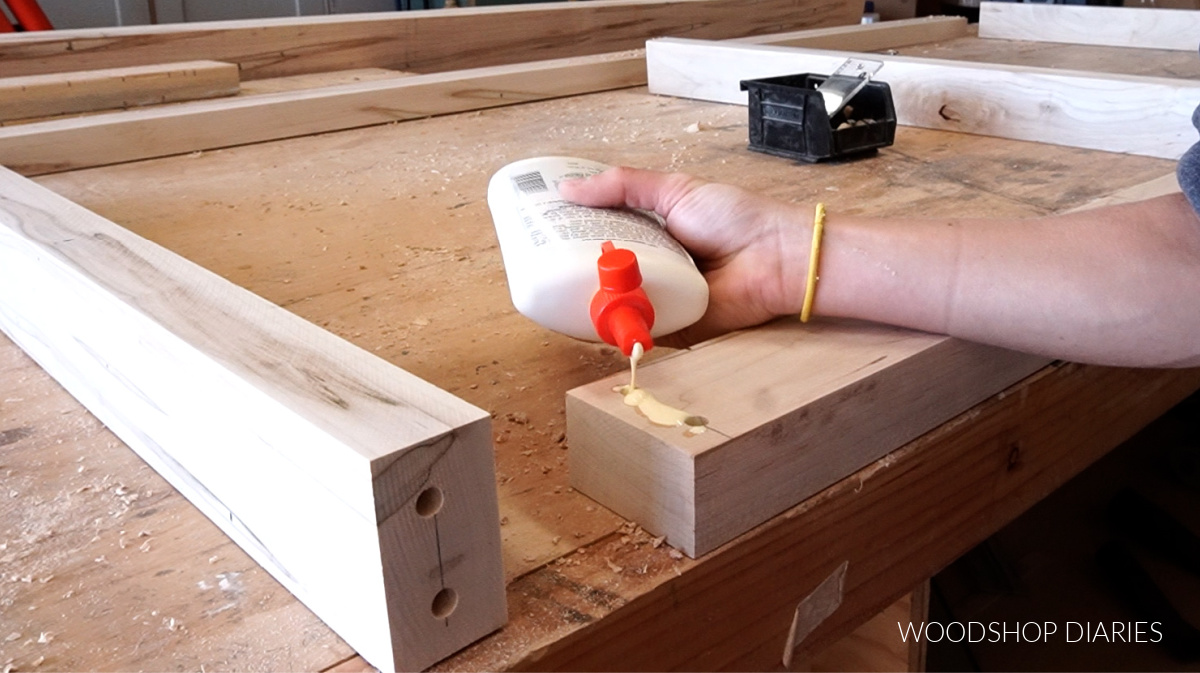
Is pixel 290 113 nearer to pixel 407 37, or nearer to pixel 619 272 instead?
pixel 407 37

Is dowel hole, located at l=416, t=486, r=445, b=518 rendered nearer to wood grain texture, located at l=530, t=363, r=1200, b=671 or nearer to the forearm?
wood grain texture, located at l=530, t=363, r=1200, b=671

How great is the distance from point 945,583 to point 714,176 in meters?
1.05

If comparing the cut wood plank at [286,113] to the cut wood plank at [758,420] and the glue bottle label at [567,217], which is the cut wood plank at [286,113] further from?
the cut wood plank at [758,420]

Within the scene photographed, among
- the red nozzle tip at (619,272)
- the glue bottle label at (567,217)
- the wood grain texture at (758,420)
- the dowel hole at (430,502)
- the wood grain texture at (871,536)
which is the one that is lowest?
the wood grain texture at (871,536)

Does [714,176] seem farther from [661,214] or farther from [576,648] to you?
[576,648]

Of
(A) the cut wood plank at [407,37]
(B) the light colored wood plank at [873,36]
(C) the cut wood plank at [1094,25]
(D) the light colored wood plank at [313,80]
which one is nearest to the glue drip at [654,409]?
(D) the light colored wood plank at [313,80]

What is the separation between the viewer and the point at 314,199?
3.87ft

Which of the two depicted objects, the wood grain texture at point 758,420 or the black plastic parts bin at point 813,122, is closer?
the wood grain texture at point 758,420

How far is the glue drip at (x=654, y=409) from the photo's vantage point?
557 mm

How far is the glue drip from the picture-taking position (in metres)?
0.56

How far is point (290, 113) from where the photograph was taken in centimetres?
149

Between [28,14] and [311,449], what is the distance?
2.72m

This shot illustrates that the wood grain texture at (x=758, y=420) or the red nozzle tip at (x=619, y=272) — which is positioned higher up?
the red nozzle tip at (x=619, y=272)

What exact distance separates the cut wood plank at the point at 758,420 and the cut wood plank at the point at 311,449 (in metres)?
0.11
